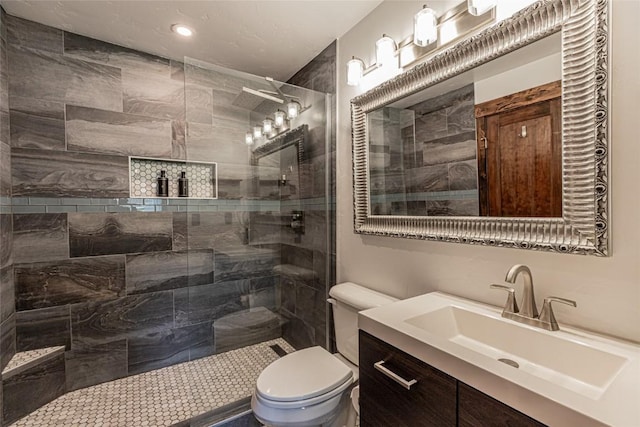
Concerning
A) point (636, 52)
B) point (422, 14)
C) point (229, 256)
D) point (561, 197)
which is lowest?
point (229, 256)

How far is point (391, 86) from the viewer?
1556 mm

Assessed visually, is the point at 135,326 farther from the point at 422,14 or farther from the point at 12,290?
the point at 422,14

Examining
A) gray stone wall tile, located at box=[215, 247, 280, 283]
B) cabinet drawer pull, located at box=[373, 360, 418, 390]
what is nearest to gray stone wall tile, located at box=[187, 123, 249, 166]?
gray stone wall tile, located at box=[215, 247, 280, 283]

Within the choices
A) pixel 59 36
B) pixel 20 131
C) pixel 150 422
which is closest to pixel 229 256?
pixel 150 422

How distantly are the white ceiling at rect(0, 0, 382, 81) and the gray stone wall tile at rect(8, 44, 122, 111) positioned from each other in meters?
0.20

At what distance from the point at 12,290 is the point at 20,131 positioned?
943 mm

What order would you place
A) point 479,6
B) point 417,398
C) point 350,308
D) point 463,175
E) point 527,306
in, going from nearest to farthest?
point 417,398 → point 527,306 → point 479,6 → point 463,175 → point 350,308

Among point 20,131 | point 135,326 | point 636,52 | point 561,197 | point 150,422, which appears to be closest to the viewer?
point 636,52

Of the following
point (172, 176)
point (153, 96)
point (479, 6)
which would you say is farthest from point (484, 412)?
point (153, 96)

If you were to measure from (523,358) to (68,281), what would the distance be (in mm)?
2454

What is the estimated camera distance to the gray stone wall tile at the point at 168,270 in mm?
2146

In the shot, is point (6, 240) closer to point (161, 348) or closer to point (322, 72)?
point (161, 348)

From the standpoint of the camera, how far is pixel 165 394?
1.95 metres

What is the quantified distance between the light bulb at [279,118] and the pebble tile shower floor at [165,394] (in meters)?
1.56
